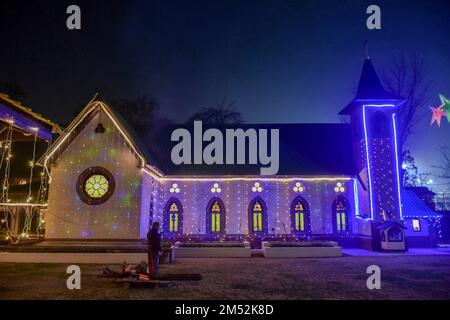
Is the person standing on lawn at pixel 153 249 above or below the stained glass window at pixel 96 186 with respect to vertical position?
below

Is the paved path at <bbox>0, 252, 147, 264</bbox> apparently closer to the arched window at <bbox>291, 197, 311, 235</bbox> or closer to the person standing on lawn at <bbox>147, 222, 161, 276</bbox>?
the person standing on lawn at <bbox>147, 222, 161, 276</bbox>

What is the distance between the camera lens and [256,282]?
38.9 ft

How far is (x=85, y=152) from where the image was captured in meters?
20.2

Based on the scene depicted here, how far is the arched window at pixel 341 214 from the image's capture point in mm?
25250

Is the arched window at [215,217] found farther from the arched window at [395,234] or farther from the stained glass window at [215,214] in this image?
the arched window at [395,234]

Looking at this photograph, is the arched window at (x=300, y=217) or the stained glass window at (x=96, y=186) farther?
the arched window at (x=300, y=217)

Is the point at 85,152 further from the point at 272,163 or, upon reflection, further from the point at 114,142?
the point at 272,163

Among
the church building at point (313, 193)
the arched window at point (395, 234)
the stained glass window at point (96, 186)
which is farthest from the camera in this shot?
the church building at point (313, 193)

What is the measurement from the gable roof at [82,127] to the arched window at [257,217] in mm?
9354

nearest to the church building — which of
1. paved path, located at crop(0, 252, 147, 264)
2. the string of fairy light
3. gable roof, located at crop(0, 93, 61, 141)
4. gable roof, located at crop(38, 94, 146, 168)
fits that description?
gable roof, located at crop(38, 94, 146, 168)

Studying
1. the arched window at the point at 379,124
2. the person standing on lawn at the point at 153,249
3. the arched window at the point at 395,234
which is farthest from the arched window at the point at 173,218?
the arched window at the point at 379,124

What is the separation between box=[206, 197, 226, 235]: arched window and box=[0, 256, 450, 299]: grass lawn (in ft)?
26.3

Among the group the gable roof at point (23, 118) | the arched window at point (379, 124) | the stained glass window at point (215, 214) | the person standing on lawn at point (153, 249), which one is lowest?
the person standing on lawn at point (153, 249)
